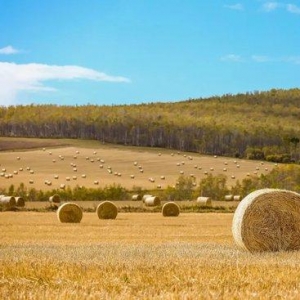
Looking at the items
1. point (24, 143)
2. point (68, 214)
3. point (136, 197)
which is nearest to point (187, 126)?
→ point (24, 143)

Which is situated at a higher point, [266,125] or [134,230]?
[266,125]

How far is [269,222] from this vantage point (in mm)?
16172

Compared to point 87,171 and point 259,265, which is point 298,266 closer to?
point 259,265

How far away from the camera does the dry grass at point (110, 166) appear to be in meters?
72.4

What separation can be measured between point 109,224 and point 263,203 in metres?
13.6

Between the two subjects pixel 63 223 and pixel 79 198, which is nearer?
pixel 63 223

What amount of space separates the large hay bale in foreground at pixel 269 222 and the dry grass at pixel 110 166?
49.5m

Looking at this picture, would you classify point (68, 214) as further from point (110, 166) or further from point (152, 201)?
point (110, 166)

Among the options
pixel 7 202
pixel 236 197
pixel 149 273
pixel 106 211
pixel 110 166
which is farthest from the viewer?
pixel 110 166

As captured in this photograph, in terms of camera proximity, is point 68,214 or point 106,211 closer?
point 68,214

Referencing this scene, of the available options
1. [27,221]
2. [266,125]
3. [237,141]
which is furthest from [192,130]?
[27,221]

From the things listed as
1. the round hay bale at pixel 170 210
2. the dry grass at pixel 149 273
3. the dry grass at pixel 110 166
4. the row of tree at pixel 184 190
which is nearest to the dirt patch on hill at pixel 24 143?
the dry grass at pixel 110 166

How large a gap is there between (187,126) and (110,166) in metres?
37.0

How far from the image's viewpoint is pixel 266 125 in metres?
132
